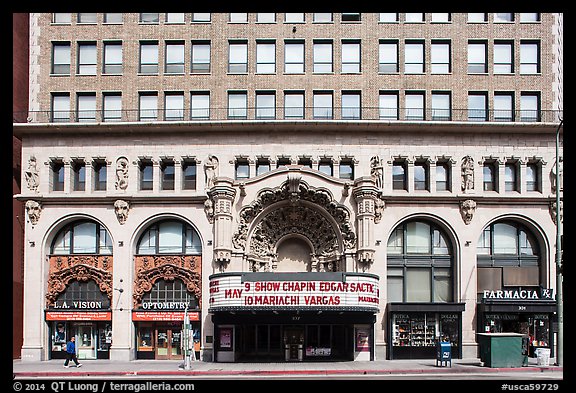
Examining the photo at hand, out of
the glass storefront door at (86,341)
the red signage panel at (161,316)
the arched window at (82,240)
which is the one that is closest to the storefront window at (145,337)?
the red signage panel at (161,316)

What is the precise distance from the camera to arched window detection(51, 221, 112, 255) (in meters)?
41.3

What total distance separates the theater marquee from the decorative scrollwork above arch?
13.7 feet

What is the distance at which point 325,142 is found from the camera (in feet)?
135

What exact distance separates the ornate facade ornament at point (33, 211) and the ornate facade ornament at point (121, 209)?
5.20 meters

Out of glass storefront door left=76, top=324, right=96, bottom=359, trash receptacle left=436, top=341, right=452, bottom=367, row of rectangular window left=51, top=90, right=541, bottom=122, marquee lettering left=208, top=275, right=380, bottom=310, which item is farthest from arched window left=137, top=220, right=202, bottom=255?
trash receptacle left=436, top=341, right=452, bottom=367

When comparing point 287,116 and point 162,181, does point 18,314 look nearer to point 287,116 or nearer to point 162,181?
point 162,181

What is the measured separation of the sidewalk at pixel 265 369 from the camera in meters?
31.4

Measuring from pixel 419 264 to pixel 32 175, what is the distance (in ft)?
87.0

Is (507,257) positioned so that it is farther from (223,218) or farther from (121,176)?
(121,176)

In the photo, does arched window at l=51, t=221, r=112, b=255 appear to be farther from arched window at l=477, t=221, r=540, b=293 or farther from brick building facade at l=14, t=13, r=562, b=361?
arched window at l=477, t=221, r=540, b=293

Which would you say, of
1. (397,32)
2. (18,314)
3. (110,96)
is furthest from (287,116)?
(18,314)

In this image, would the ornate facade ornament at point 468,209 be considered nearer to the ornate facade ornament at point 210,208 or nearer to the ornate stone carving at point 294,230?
the ornate stone carving at point 294,230

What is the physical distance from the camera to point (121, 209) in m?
40.5

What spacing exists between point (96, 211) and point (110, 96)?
7960 mm
